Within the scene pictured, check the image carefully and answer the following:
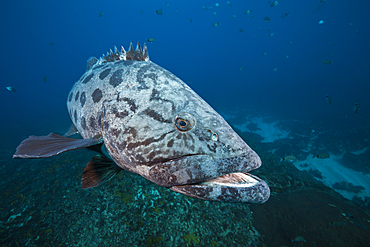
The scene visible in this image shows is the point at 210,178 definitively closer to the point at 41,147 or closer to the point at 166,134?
the point at 166,134

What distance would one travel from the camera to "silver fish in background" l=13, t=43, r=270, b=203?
1.41 metres

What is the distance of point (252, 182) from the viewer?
1.51 metres

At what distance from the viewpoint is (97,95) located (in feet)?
7.77

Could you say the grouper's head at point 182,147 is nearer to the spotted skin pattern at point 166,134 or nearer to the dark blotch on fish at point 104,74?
the spotted skin pattern at point 166,134

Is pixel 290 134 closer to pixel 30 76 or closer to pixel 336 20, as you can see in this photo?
pixel 336 20

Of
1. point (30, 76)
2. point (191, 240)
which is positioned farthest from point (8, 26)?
point (191, 240)

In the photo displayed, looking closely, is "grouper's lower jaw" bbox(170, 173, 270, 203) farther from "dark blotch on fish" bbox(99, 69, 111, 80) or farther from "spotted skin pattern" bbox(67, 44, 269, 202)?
"dark blotch on fish" bbox(99, 69, 111, 80)

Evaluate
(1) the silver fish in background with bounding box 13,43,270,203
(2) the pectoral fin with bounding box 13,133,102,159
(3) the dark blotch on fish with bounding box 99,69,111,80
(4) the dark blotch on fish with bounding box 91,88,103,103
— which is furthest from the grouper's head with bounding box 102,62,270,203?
(3) the dark blotch on fish with bounding box 99,69,111,80

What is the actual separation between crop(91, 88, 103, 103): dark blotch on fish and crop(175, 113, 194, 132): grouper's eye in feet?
5.01

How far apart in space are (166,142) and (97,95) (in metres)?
1.69

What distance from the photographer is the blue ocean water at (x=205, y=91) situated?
329cm

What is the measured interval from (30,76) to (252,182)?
516 feet

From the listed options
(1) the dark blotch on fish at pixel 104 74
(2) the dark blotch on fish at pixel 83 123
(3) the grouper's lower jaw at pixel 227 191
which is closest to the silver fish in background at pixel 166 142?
(3) the grouper's lower jaw at pixel 227 191

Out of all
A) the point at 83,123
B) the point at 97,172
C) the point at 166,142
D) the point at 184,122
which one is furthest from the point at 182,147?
the point at 83,123
